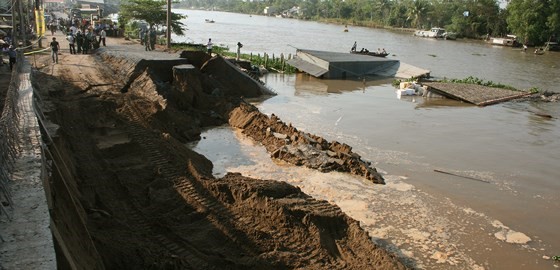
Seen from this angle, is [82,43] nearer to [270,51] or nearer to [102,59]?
[102,59]

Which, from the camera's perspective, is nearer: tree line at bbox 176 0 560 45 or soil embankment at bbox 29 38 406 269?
soil embankment at bbox 29 38 406 269

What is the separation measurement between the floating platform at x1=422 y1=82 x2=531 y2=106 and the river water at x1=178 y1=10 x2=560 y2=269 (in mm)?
562

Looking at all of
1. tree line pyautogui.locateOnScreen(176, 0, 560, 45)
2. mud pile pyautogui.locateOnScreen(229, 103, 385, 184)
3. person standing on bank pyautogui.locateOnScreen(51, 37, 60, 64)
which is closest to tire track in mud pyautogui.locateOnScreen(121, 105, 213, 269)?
mud pile pyautogui.locateOnScreen(229, 103, 385, 184)

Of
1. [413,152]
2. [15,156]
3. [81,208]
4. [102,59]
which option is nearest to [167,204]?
[81,208]

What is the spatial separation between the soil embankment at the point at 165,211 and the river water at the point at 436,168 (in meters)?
1.92

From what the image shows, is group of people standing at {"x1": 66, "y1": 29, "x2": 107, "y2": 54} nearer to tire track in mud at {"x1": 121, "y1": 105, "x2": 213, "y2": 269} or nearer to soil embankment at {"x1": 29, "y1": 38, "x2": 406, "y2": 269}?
soil embankment at {"x1": 29, "y1": 38, "x2": 406, "y2": 269}

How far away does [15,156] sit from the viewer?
6906 mm

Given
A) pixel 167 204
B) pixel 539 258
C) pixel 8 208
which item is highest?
pixel 8 208

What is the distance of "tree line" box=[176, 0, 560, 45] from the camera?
66750 millimetres

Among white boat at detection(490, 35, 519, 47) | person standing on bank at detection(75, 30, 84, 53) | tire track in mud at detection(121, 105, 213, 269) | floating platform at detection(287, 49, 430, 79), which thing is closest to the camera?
tire track in mud at detection(121, 105, 213, 269)

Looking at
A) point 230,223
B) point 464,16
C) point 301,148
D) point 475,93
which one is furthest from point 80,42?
point 464,16

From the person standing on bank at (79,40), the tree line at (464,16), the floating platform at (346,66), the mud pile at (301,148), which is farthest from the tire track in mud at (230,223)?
the tree line at (464,16)

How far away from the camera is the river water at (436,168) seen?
9.84 m

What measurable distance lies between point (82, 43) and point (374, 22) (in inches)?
3703
